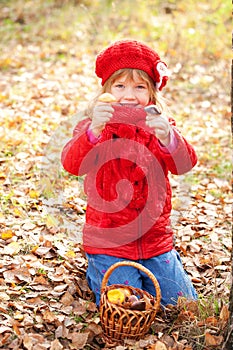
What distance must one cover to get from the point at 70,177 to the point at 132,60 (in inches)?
67.1

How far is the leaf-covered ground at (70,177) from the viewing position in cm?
275

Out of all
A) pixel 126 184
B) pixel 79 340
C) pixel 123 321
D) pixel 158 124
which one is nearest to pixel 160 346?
pixel 123 321

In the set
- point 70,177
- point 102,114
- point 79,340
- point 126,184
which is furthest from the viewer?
point 70,177

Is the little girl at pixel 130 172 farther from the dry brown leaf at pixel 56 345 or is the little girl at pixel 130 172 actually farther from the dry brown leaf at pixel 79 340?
the dry brown leaf at pixel 56 345

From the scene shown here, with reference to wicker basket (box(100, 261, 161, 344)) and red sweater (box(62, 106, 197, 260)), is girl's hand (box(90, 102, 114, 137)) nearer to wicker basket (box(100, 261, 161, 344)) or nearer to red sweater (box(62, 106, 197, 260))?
red sweater (box(62, 106, 197, 260))

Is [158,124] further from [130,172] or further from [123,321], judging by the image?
[123,321]

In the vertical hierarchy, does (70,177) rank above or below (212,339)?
above

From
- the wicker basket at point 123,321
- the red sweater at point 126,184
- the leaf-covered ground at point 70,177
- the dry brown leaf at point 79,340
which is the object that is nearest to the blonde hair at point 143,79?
the red sweater at point 126,184

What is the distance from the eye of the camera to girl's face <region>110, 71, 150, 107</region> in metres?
3.01

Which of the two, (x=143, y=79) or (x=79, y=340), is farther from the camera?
(x=143, y=79)

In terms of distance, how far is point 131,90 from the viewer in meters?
3.03

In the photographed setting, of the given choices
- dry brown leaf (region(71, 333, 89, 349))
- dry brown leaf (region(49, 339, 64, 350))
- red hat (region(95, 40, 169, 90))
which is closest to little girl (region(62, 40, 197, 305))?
red hat (region(95, 40, 169, 90))

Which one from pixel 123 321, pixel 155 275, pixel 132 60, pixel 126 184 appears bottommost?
pixel 123 321

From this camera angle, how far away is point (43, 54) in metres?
7.39
